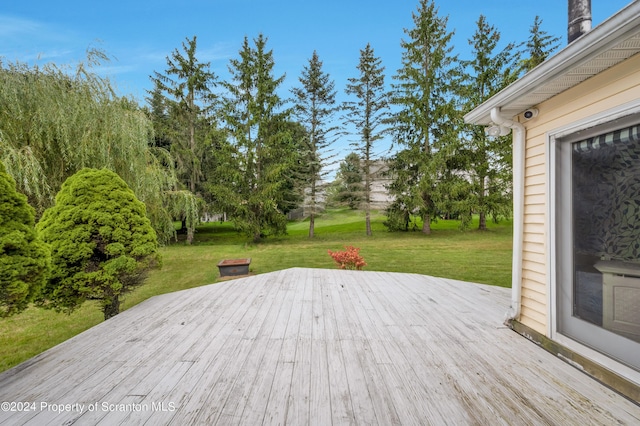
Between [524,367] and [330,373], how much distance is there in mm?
1303

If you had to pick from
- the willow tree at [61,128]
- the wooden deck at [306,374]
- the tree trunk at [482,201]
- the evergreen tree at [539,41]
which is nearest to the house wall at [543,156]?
the wooden deck at [306,374]

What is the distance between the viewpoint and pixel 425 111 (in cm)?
1405

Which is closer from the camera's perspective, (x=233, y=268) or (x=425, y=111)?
(x=233, y=268)

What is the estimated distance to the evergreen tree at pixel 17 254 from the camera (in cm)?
198

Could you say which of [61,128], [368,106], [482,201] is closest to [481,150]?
[482,201]

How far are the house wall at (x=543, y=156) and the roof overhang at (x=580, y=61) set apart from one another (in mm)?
74

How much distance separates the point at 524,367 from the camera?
194 cm

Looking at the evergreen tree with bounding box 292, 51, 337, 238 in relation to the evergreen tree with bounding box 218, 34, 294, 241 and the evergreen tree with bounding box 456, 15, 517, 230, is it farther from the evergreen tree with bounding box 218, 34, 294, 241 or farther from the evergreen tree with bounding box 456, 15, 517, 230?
the evergreen tree with bounding box 456, 15, 517, 230

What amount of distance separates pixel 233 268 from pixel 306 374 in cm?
405

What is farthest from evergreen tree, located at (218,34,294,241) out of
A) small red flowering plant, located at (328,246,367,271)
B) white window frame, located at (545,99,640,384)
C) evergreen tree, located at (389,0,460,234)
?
white window frame, located at (545,99,640,384)

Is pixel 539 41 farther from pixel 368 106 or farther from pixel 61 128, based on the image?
pixel 61 128

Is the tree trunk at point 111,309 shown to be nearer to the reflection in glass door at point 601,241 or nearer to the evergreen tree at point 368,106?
the reflection in glass door at point 601,241

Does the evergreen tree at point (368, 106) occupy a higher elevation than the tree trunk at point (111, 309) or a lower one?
higher

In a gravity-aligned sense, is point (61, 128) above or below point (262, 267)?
above
